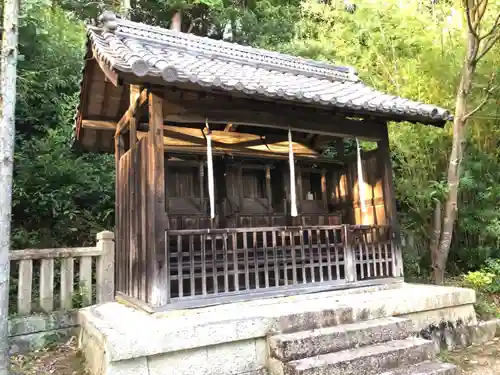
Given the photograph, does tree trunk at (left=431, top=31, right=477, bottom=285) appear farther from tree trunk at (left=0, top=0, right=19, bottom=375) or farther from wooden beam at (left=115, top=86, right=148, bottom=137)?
tree trunk at (left=0, top=0, right=19, bottom=375)

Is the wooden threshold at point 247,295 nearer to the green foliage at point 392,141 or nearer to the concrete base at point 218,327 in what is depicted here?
the concrete base at point 218,327

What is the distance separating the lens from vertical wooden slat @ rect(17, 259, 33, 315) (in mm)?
6176

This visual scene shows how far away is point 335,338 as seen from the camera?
4660 millimetres

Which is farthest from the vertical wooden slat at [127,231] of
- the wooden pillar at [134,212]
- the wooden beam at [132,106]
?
the wooden beam at [132,106]

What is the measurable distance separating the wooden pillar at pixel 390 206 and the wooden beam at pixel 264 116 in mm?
274

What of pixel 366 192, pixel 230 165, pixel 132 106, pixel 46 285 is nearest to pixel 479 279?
pixel 366 192

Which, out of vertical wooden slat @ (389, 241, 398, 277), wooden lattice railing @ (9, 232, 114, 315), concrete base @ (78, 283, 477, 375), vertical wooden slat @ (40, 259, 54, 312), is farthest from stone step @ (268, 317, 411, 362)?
vertical wooden slat @ (40, 259, 54, 312)

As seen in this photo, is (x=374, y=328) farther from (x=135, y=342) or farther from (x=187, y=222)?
(x=187, y=222)

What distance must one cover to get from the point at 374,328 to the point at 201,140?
4468 mm

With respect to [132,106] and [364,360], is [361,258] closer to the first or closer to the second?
[364,360]

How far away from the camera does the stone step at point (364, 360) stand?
4.16 m

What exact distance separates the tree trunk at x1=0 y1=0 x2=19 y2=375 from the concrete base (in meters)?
0.98

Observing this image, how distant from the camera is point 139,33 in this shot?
7066 mm

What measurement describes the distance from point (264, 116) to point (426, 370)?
396 cm
